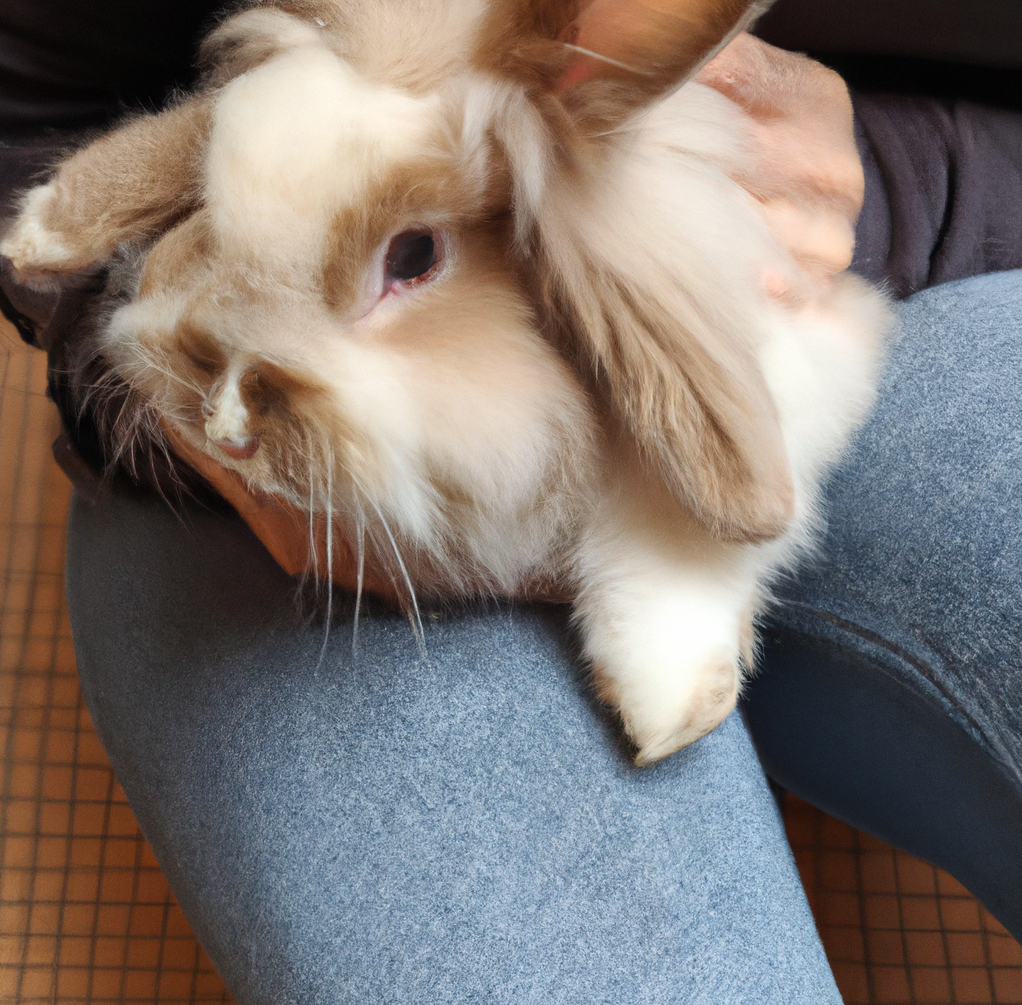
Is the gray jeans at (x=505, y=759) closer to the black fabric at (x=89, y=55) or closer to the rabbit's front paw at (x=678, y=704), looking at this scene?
the rabbit's front paw at (x=678, y=704)

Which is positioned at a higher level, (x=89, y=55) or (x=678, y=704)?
(x=89, y=55)

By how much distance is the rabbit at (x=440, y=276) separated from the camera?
1.81 feet

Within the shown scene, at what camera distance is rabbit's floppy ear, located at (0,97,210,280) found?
0.64 metres

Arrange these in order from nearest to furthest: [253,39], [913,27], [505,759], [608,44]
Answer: [608,44], [253,39], [505,759], [913,27]

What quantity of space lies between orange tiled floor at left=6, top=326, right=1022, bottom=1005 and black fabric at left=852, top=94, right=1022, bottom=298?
0.96 m

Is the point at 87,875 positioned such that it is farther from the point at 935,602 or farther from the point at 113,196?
the point at 935,602

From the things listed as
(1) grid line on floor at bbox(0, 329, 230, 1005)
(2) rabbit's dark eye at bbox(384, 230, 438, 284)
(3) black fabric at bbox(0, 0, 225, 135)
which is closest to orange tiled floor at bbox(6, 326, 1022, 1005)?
(1) grid line on floor at bbox(0, 329, 230, 1005)

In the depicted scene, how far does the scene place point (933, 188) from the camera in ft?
3.06

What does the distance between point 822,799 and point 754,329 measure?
27.8 inches

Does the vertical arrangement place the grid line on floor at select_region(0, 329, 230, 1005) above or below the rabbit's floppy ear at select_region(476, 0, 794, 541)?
below

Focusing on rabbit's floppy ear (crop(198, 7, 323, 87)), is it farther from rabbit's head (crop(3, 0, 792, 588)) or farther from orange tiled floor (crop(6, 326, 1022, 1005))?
orange tiled floor (crop(6, 326, 1022, 1005))

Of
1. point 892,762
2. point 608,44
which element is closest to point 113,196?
point 608,44

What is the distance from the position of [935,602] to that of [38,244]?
0.82 m

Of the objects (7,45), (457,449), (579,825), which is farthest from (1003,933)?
(7,45)
